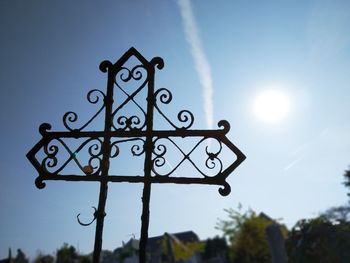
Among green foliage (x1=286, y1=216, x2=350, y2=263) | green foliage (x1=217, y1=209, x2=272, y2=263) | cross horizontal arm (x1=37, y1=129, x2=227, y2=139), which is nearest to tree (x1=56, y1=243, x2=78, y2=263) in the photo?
green foliage (x1=217, y1=209, x2=272, y2=263)

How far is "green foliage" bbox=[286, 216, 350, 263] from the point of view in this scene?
7398 mm

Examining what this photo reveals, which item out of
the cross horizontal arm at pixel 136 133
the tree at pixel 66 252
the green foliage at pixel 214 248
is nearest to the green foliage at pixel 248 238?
the green foliage at pixel 214 248

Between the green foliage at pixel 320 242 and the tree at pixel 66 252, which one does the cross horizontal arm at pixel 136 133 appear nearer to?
the green foliage at pixel 320 242

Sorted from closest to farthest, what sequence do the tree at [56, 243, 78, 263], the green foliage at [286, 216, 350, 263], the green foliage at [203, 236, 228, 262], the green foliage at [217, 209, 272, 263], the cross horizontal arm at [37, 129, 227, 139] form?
1. the cross horizontal arm at [37, 129, 227, 139]
2. the green foliage at [286, 216, 350, 263]
3. the green foliage at [217, 209, 272, 263]
4. the green foliage at [203, 236, 228, 262]
5. the tree at [56, 243, 78, 263]

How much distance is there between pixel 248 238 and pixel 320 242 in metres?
20.1

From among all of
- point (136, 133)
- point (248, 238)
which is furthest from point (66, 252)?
point (136, 133)

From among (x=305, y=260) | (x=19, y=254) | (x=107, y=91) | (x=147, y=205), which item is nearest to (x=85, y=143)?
(x=107, y=91)

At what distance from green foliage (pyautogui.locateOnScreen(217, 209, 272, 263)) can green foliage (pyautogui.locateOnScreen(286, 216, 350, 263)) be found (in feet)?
55.2

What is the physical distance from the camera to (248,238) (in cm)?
2656

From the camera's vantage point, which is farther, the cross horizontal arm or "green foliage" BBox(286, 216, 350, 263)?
"green foliage" BBox(286, 216, 350, 263)

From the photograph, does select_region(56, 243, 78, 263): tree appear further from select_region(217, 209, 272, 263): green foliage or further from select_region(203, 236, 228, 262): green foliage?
select_region(217, 209, 272, 263): green foliage

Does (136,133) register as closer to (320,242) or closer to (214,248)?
(320,242)

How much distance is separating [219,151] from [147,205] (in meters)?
0.90

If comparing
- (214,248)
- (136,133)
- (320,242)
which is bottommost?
(320,242)
